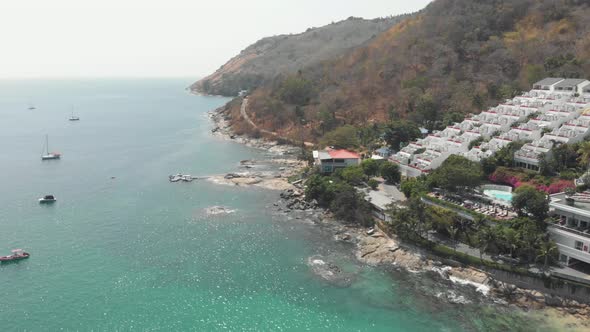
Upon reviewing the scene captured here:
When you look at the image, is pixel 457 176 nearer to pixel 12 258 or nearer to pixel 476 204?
pixel 476 204

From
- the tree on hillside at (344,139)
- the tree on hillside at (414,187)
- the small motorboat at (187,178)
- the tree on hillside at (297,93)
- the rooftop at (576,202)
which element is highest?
the tree on hillside at (297,93)

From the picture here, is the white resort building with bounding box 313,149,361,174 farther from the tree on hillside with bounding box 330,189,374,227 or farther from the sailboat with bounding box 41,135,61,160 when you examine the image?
the sailboat with bounding box 41,135,61,160

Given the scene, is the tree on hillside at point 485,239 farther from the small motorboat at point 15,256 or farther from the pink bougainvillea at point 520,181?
the small motorboat at point 15,256

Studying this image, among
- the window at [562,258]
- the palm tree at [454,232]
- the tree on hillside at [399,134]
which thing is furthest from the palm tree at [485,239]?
the tree on hillside at [399,134]

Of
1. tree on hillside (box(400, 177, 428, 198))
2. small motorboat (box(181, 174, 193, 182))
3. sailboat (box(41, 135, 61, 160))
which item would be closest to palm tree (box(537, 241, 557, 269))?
tree on hillside (box(400, 177, 428, 198))

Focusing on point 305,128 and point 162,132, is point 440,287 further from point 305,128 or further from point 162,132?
point 162,132

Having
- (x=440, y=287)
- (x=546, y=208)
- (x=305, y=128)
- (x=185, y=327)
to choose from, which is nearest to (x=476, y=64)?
(x=305, y=128)
